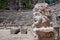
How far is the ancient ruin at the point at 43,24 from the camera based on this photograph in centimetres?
382

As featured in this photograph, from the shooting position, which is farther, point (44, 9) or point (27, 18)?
point (27, 18)

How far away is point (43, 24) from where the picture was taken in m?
3.98

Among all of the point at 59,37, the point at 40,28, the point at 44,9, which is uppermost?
the point at 44,9

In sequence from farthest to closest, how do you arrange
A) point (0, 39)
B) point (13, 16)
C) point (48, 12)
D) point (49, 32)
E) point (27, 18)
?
point (13, 16) → point (27, 18) → point (0, 39) → point (48, 12) → point (49, 32)

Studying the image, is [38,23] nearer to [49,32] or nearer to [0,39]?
[49,32]

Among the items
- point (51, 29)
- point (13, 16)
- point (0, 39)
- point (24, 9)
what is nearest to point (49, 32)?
point (51, 29)

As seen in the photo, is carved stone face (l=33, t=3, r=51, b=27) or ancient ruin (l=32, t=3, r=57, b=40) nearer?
ancient ruin (l=32, t=3, r=57, b=40)

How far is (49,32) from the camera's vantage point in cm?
382

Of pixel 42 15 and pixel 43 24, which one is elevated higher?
pixel 42 15

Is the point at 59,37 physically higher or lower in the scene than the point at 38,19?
lower

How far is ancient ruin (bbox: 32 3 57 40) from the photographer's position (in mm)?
3818

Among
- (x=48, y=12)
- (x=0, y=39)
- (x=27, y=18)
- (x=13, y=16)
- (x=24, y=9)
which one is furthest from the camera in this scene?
(x=24, y=9)

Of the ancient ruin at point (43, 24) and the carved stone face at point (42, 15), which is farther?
the carved stone face at point (42, 15)

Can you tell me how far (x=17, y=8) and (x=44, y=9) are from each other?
12646 millimetres
